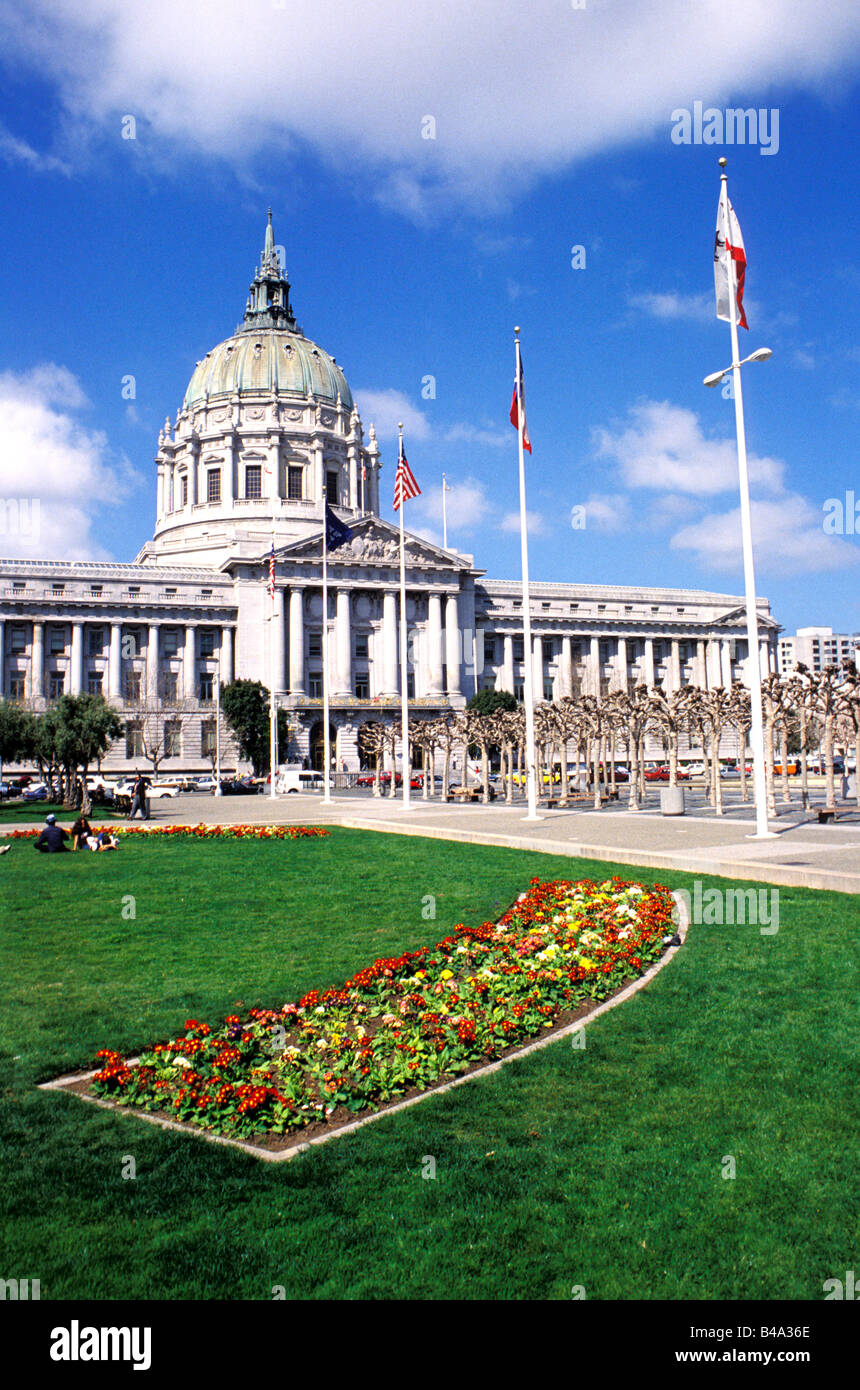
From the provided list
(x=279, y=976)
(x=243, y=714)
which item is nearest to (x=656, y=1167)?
(x=279, y=976)

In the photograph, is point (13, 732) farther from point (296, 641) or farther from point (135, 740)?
point (296, 641)

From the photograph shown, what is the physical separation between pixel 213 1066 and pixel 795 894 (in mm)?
9768

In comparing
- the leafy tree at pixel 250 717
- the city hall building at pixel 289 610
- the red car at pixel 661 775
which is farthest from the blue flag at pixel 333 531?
the red car at pixel 661 775

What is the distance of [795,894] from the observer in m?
14.7

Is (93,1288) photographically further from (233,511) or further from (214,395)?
(214,395)

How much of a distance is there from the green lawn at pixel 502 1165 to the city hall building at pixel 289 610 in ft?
227

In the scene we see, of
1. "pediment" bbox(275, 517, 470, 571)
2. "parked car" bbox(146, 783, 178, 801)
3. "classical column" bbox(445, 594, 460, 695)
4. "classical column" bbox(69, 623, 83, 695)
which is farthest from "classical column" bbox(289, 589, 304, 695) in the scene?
"parked car" bbox(146, 783, 178, 801)

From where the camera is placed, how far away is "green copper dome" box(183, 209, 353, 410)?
393 ft

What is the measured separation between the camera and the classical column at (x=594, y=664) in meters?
115

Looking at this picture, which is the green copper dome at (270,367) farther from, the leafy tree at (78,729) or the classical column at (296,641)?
the leafy tree at (78,729)

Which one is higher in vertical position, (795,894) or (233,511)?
(233,511)

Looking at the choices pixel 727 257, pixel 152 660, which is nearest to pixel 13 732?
pixel 152 660

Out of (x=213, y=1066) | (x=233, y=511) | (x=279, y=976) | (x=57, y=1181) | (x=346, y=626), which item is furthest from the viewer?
(x=233, y=511)
